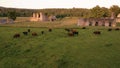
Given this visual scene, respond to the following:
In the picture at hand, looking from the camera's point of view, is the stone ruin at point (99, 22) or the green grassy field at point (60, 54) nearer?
the green grassy field at point (60, 54)

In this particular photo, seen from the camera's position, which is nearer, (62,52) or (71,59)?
(71,59)

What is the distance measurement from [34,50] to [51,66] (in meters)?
5.29

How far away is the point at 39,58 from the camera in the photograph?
67.7 feet

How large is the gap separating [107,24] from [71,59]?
47833mm

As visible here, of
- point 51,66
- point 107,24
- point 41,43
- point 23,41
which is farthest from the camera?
point 107,24

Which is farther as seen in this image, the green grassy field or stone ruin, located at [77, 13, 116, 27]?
stone ruin, located at [77, 13, 116, 27]

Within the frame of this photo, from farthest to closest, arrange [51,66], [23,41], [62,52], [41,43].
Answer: [23,41], [41,43], [62,52], [51,66]

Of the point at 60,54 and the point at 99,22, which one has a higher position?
the point at 99,22

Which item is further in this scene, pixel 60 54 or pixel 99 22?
pixel 99 22

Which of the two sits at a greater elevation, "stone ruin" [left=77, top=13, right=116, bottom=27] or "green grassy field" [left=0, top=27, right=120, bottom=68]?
"stone ruin" [left=77, top=13, right=116, bottom=27]

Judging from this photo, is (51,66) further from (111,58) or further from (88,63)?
(111,58)

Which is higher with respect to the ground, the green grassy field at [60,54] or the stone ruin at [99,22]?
the stone ruin at [99,22]

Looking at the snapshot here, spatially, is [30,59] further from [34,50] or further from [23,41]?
[23,41]

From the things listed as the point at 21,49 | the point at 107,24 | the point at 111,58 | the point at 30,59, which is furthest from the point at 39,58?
the point at 107,24
